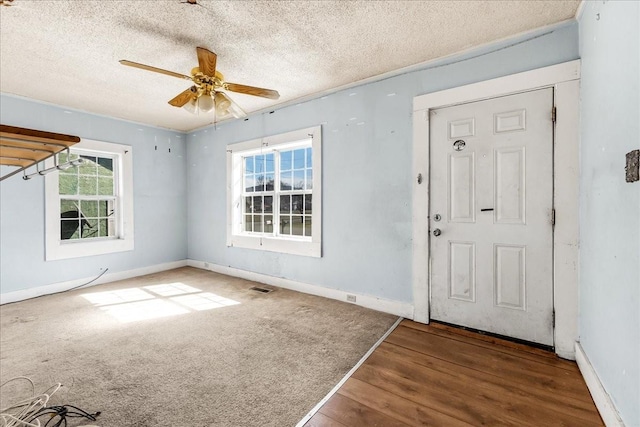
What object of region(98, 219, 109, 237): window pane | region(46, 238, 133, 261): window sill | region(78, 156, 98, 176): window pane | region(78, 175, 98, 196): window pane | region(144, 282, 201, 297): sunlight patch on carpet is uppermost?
region(78, 156, 98, 176): window pane

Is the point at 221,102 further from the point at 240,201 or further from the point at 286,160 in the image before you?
the point at 240,201

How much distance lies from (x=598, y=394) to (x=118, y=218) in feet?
18.9

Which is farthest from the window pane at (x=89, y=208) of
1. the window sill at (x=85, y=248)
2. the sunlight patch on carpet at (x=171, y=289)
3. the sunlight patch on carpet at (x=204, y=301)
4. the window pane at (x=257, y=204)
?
the window pane at (x=257, y=204)

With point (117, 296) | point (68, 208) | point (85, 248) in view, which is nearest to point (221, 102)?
point (117, 296)

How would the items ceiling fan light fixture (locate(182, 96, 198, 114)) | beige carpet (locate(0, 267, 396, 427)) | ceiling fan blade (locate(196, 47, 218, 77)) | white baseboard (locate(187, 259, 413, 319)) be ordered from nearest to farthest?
beige carpet (locate(0, 267, 396, 427))
ceiling fan blade (locate(196, 47, 218, 77))
ceiling fan light fixture (locate(182, 96, 198, 114))
white baseboard (locate(187, 259, 413, 319))

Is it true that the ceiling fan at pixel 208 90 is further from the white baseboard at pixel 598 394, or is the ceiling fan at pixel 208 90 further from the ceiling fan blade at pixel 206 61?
the white baseboard at pixel 598 394

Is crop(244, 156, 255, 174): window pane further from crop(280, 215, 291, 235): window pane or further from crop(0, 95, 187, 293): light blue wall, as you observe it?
crop(0, 95, 187, 293): light blue wall

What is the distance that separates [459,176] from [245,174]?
328cm

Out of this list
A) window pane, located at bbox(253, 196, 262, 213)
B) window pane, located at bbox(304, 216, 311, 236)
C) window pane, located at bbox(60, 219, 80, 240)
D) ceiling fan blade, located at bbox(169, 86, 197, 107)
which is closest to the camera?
ceiling fan blade, located at bbox(169, 86, 197, 107)

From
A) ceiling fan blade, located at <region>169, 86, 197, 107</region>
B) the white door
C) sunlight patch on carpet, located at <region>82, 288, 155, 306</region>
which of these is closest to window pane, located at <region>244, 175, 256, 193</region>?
ceiling fan blade, located at <region>169, 86, 197, 107</region>

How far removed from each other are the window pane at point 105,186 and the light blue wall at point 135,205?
325 mm

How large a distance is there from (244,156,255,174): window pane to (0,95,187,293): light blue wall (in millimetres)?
1501

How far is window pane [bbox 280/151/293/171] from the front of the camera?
402cm

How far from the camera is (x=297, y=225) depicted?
3.94 m
